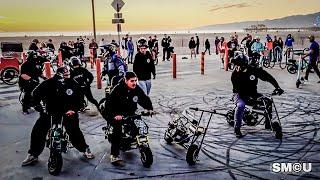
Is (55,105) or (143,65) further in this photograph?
(143,65)

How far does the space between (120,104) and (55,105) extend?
3.84 feet

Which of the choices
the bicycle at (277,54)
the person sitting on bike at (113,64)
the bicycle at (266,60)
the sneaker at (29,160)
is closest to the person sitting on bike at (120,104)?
the sneaker at (29,160)

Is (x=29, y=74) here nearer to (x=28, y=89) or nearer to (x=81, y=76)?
(x=28, y=89)

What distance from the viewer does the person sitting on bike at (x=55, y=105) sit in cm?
634

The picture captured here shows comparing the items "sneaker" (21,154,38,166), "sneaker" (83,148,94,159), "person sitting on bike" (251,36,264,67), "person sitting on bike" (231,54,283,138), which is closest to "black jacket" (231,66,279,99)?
"person sitting on bike" (231,54,283,138)

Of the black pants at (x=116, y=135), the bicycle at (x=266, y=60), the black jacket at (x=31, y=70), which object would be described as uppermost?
the black jacket at (x=31, y=70)

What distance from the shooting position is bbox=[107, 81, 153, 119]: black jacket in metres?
6.46

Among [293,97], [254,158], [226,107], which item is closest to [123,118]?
[254,158]

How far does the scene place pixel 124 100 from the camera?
6.51 m

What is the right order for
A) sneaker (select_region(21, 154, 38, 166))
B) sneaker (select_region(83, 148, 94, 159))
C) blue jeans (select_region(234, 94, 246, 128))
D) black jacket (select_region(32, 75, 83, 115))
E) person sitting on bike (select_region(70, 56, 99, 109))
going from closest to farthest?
black jacket (select_region(32, 75, 83, 115)) → sneaker (select_region(21, 154, 38, 166)) → sneaker (select_region(83, 148, 94, 159)) → blue jeans (select_region(234, 94, 246, 128)) → person sitting on bike (select_region(70, 56, 99, 109))

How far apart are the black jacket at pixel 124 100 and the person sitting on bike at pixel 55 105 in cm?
65

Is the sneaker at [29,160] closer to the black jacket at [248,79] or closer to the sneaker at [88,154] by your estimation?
the sneaker at [88,154]

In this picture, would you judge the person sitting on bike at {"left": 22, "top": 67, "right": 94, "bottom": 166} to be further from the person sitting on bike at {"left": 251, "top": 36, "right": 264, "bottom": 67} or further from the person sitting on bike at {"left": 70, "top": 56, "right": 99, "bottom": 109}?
the person sitting on bike at {"left": 251, "top": 36, "right": 264, "bottom": 67}

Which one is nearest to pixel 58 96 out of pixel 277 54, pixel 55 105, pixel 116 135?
pixel 55 105
